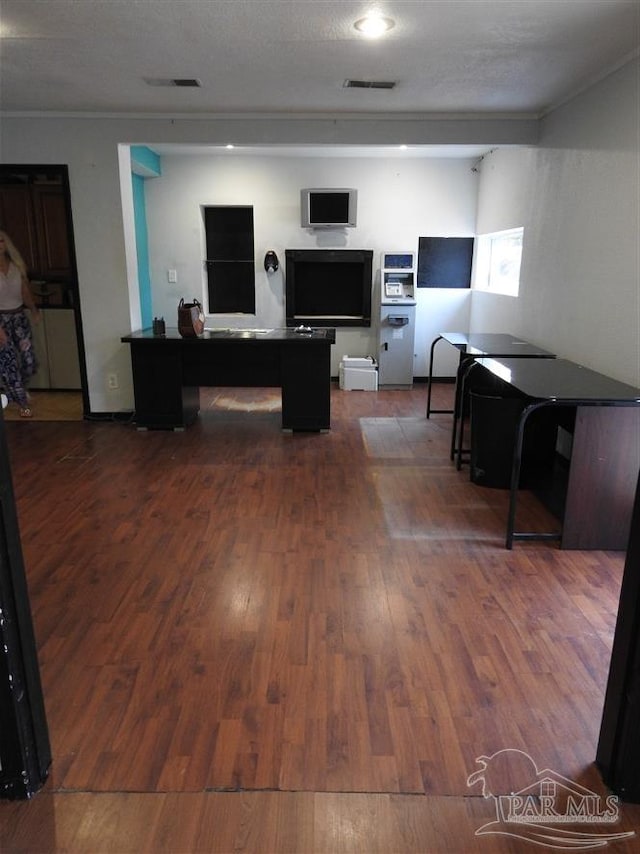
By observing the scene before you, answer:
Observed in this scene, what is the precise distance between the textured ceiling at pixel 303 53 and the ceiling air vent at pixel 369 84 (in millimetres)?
68

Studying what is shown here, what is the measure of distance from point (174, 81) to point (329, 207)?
2.85 meters

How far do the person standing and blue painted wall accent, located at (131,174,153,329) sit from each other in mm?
1299

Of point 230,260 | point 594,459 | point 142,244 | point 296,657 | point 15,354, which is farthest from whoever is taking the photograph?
point 230,260

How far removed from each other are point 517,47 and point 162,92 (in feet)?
8.08

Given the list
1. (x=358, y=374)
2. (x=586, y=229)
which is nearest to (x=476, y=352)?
(x=586, y=229)

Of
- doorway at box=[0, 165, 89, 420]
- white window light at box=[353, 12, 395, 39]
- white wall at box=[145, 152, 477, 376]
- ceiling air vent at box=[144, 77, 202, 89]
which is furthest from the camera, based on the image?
white wall at box=[145, 152, 477, 376]

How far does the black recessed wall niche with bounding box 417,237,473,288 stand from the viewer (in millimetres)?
6938

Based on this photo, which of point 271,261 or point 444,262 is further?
point 444,262

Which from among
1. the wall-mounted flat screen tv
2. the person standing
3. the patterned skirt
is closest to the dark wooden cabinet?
the person standing

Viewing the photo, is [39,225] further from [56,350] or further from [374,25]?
[374,25]

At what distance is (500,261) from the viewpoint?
6289mm

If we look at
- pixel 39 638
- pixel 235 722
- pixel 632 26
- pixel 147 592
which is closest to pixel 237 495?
pixel 147 592

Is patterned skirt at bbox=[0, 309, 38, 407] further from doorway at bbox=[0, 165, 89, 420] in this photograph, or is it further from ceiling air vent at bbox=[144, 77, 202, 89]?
ceiling air vent at bbox=[144, 77, 202, 89]

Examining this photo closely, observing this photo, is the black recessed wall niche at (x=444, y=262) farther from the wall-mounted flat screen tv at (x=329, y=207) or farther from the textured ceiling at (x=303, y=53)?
the textured ceiling at (x=303, y=53)
